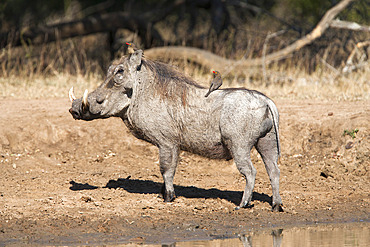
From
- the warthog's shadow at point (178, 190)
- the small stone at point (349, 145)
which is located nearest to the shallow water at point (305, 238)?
the warthog's shadow at point (178, 190)

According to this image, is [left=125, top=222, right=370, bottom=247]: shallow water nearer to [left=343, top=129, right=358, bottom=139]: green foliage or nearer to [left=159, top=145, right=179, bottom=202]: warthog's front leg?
[left=159, top=145, right=179, bottom=202]: warthog's front leg

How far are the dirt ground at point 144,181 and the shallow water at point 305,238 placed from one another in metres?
0.14

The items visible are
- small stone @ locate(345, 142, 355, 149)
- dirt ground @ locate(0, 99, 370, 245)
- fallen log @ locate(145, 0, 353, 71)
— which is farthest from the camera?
fallen log @ locate(145, 0, 353, 71)

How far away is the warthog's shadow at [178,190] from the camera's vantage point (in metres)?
5.69

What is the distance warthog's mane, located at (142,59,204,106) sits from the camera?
5.13 m

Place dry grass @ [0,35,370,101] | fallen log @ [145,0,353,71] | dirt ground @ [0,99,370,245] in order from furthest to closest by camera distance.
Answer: fallen log @ [145,0,353,71] → dry grass @ [0,35,370,101] → dirt ground @ [0,99,370,245]

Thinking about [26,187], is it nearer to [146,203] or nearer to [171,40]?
[146,203]

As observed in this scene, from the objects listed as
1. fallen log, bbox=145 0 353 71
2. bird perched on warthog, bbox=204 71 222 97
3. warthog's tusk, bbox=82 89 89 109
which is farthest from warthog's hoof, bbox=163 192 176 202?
fallen log, bbox=145 0 353 71

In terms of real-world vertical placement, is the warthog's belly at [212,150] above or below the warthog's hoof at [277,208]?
above

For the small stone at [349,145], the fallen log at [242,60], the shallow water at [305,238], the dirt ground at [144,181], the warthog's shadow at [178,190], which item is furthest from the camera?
the fallen log at [242,60]

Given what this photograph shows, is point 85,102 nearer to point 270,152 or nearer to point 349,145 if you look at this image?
point 270,152

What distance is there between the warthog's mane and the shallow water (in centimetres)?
129

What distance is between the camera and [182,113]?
5074 millimetres

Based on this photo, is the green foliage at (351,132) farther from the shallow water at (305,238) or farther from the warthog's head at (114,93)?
the warthog's head at (114,93)
